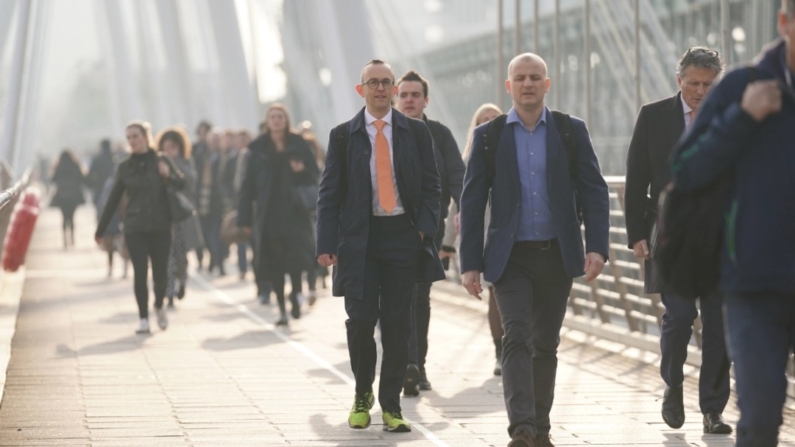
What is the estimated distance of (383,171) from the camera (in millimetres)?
7895

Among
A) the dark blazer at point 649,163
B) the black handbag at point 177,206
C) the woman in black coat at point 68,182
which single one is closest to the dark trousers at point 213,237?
the black handbag at point 177,206

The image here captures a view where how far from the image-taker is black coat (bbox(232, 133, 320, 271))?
13469mm

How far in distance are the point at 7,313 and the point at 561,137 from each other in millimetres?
6401

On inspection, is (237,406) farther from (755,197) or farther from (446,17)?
(446,17)

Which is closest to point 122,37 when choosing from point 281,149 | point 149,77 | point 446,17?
point 149,77

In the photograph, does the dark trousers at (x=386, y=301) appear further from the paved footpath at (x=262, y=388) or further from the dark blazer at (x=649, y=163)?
the dark blazer at (x=649, y=163)

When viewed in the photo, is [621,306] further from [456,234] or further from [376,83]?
[376,83]

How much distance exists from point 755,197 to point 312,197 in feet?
30.1

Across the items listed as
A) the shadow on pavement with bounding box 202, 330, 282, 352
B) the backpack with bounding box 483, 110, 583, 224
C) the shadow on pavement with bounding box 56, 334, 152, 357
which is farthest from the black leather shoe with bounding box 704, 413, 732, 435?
the shadow on pavement with bounding box 56, 334, 152, 357

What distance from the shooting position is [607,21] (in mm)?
16984

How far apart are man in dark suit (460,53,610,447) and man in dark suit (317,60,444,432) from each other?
38.0 inches

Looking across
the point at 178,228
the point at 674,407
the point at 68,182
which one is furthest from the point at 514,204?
the point at 68,182

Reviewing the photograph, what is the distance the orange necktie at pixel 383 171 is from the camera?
786 cm

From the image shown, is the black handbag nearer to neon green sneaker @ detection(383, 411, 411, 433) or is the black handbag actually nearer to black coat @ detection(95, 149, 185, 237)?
black coat @ detection(95, 149, 185, 237)
